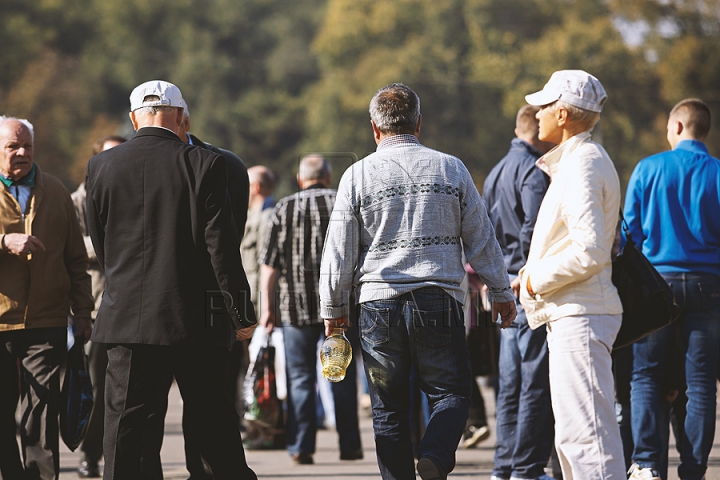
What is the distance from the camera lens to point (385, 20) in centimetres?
6072

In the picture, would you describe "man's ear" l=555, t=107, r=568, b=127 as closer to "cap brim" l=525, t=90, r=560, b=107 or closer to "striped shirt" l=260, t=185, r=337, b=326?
"cap brim" l=525, t=90, r=560, b=107

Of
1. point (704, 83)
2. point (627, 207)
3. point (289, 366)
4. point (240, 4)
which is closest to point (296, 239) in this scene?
point (289, 366)

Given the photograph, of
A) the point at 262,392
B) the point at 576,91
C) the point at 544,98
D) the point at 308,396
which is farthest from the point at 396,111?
the point at 262,392

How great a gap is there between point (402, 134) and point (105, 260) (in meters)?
1.62

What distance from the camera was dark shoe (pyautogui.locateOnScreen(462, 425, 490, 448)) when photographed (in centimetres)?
884

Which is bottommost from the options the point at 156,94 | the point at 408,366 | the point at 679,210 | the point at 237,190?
the point at 408,366

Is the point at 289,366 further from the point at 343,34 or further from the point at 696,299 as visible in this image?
the point at 343,34

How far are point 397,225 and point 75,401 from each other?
7.89 feet

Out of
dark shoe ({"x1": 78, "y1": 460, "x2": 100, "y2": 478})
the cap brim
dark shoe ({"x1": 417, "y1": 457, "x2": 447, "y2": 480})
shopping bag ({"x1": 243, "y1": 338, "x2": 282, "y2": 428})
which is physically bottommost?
dark shoe ({"x1": 78, "y1": 460, "x2": 100, "y2": 478})

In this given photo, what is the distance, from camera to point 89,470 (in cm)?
755

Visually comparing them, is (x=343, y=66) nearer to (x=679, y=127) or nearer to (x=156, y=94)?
(x=679, y=127)

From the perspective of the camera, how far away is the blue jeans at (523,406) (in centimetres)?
641

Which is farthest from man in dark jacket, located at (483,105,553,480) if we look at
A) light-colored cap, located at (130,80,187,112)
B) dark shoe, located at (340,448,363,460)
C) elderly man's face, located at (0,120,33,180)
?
elderly man's face, located at (0,120,33,180)

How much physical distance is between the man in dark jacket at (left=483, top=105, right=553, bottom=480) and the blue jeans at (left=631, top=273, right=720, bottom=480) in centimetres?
56
